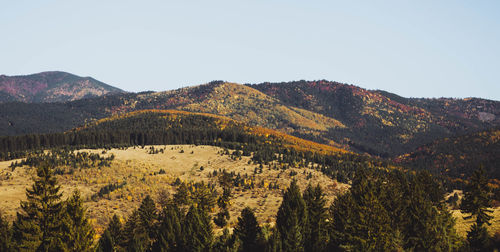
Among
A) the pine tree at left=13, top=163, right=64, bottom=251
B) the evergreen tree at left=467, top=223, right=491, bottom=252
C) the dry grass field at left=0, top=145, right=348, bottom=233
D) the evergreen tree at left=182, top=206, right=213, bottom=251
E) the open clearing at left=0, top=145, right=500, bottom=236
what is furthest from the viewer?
the dry grass field at left=0, top=145, right=348, bottom=233

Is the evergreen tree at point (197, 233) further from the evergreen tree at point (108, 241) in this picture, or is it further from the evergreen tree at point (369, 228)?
the evergreen tree at point (369, 228)

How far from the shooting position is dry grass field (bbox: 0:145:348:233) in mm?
116500

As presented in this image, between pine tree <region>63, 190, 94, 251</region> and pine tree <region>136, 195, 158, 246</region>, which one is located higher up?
pine tree <region>63, 190, 94, 251</region>

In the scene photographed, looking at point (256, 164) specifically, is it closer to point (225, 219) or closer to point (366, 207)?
point (225, 219)

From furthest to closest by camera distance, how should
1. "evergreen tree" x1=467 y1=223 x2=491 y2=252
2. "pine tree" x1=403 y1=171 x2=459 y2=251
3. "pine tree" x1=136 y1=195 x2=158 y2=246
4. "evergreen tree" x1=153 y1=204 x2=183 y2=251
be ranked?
"pine tree" x1=136 y1=195 x2=158 y2=246 < "evergreen tree" x1=153 y1=204 x2=183 y2=251 < "evergreen tree" x1=467 y1=223 x2=491 y2=252 < "pine tree" x1=403 y1=171 x2=459 y2=251

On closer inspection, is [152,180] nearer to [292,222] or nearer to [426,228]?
[292,222]

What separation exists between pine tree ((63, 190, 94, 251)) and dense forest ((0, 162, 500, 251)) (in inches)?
4.7

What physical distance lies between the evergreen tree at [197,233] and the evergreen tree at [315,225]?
17.3m

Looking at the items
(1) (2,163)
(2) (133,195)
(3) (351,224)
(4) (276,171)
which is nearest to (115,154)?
(1) (2,163)

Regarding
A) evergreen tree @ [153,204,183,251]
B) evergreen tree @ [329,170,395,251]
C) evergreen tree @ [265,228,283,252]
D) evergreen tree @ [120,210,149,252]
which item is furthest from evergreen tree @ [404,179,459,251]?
evergreen tree @ [120,210,149,252]

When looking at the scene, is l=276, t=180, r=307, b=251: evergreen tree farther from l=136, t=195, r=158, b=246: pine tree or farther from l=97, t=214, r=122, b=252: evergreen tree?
l=136, t=195, r=158, b=246: pine tree

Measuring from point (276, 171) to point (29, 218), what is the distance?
118 m

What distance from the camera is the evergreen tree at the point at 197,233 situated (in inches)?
2452

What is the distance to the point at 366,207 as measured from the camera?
55.5 meters
